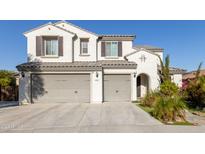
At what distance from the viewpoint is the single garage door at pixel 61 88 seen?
57.4 ft

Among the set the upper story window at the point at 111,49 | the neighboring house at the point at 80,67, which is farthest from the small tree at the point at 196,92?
the upper story window at the point at 111,49

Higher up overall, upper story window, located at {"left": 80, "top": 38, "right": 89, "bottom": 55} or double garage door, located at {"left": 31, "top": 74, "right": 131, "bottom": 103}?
upper story window, located at {"left": 80, "top": 38, "right": 89, "bottom": 55}

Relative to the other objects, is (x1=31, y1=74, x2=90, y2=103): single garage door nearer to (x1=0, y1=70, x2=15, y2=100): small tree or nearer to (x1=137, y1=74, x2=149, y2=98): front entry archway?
A: (x1=0, y1=70, x2=15, y2=100): small tree

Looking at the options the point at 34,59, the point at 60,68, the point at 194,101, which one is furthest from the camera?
the point at 34,59

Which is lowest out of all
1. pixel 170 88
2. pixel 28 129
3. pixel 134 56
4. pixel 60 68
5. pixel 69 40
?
pixel 28 129

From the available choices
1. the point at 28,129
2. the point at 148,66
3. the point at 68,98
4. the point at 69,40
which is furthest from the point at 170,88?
the point at 28,129

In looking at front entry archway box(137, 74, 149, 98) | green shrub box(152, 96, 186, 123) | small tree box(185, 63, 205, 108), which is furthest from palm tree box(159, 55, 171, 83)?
green shrub box(152, 96, 186, 123)

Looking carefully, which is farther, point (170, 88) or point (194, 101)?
point (170, 88)

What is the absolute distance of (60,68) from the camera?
1742 cm

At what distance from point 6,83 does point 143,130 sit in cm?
1791

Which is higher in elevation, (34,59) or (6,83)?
(34,59)

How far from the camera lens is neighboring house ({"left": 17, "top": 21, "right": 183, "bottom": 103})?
685 inches

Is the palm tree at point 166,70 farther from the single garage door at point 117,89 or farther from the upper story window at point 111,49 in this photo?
the upper story window at point 111,49

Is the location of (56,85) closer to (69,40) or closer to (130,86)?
(69,40)
